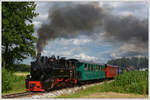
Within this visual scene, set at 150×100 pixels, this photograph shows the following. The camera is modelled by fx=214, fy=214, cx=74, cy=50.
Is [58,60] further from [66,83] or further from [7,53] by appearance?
[7,53]

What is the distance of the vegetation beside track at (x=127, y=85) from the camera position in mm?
12578

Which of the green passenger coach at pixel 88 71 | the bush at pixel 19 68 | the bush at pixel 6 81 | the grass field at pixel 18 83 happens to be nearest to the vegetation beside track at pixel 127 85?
the green passenger coach at pixel 88 71

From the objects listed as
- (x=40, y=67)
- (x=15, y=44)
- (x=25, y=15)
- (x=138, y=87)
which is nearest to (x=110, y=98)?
(x=138, y=87)

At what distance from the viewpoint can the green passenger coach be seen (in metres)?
18.5

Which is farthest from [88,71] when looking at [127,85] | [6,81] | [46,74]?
[6,81]

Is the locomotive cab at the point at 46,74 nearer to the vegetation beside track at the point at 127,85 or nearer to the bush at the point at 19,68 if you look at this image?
the vegetation beside track at the point at 127,85

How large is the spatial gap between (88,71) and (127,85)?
21.6 ft

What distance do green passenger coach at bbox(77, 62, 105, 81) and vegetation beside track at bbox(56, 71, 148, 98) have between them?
3961 mm

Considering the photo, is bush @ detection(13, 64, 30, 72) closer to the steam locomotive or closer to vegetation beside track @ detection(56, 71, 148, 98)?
the steam locomotive

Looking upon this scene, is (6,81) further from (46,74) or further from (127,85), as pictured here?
(127,85)

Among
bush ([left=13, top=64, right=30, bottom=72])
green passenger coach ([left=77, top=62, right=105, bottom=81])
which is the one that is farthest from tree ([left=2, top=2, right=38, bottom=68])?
green passenger coach ([left=77, top=62, right=105, bottom=81])

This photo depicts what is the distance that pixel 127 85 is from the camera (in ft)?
44.7

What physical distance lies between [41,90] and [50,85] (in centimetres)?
68

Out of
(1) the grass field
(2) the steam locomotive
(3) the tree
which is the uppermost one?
(3) the tree
